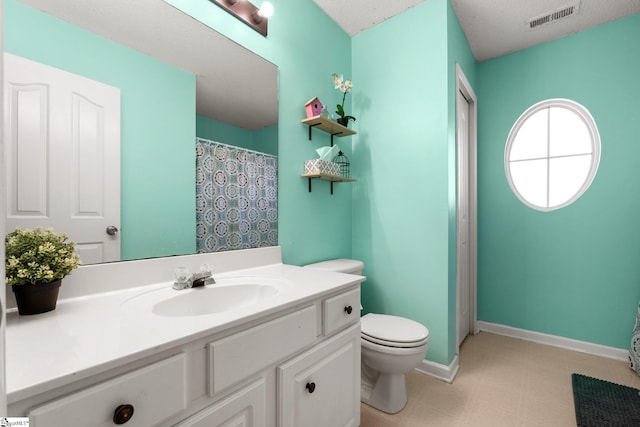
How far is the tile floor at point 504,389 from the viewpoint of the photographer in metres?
1.53

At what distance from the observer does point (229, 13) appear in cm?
145

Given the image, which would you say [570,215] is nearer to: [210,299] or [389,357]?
[389,357]

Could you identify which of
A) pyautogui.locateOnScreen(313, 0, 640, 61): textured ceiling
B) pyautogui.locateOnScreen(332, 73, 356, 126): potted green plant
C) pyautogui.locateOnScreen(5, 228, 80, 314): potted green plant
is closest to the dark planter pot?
pyautogui.locateOnScreen(5, 228, 80, 314): potted green plant

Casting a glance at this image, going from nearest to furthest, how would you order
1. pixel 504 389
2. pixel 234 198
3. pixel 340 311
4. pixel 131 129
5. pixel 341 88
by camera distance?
pixel 131 129 < pixel 340 311 < pixel 234 198 < pixel 504 389 < pixel 341 88

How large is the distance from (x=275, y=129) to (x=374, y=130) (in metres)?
0.93

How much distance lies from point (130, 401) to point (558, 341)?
3.08 meters

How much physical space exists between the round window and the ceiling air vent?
63cm

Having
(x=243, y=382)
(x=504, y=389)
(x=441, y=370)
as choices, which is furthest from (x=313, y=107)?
(x=504, y=389)

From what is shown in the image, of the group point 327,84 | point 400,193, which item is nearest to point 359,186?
point 400,193

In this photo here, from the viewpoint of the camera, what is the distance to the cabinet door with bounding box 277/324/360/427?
0.97 m

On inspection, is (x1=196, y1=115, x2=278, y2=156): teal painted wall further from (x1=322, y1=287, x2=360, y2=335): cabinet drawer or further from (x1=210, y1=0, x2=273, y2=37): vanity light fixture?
(x1=322, y1=287, x2=360, y2=335): cabinet drawer

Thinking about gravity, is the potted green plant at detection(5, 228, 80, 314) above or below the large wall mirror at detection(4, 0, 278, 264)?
below

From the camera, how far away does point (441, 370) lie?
6.27 feet

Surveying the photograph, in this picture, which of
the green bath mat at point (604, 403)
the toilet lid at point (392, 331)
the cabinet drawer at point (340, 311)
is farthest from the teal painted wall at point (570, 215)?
the cabinet drawer at point (340, 311)
